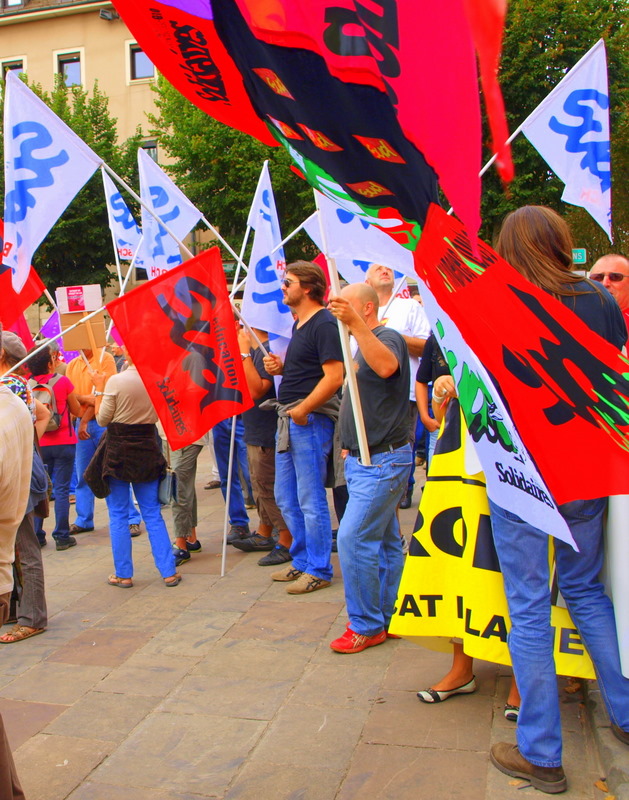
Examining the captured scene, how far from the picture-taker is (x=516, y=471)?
8.35 feet

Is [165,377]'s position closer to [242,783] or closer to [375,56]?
[242,783]

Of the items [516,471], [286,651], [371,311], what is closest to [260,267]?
[371,311]

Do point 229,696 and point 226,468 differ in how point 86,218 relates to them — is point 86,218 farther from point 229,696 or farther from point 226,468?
point 229,696

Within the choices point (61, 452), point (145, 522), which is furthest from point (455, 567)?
point (61, 452)

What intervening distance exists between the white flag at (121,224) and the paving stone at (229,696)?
6.60 metres

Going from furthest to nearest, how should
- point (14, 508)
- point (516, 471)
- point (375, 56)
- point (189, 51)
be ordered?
1. point (189, 51)
2. point (14, 508)
3. point (516, 471)
4. point (375, 56)

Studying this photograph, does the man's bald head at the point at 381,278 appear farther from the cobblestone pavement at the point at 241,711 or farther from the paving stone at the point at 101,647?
the paving stone at the point at 101,647

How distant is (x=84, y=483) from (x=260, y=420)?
231 centimetres

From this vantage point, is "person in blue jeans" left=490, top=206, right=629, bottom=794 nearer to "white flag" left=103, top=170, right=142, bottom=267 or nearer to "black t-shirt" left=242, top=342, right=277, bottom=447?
"black t-shirt" left=242, top=342, right=277, bottom=447

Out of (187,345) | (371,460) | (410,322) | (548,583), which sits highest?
(410,322)

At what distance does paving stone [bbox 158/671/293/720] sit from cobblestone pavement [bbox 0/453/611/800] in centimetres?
1

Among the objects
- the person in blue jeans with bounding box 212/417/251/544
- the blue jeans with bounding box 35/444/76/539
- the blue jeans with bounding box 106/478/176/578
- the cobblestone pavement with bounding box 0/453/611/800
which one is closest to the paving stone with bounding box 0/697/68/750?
the cobblestone pavement with bounding box 0/453/611/800

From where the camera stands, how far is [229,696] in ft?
13.2

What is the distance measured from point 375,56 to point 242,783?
261cm
